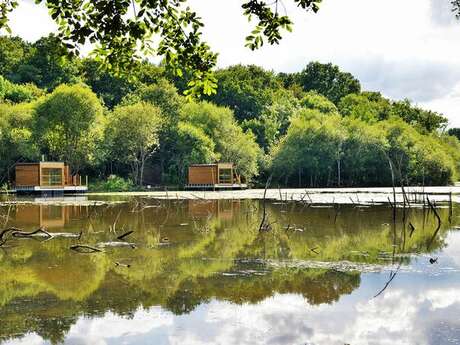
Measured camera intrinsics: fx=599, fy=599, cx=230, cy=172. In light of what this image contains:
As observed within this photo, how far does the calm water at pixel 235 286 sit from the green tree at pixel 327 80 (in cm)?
8347

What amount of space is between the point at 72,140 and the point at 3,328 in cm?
4834

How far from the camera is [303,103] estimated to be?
289 feet

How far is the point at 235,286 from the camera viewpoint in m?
11.8

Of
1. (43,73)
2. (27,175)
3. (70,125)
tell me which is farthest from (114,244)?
(43,73)

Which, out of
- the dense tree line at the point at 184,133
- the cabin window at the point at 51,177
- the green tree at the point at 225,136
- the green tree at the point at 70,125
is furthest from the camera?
the green tree at the point at 225,136

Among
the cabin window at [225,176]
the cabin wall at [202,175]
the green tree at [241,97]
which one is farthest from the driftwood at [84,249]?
the green tree at [241,97]

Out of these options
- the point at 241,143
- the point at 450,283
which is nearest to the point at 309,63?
the point at 241,143

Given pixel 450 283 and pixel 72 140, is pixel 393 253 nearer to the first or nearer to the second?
pixel 450 283

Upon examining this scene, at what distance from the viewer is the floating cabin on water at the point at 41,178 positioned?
Result: 50.4 meters

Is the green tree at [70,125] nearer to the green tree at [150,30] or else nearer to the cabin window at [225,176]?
the cabin window at [225,176]

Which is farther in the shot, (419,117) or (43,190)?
(419,117)

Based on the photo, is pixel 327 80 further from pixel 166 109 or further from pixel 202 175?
pixel 202 175

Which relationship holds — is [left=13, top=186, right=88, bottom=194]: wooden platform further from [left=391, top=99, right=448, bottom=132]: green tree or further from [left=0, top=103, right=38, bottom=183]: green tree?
[left=391, top=99, right=448, bottom=132]: green tree

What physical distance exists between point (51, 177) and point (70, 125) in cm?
554
